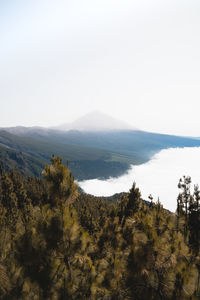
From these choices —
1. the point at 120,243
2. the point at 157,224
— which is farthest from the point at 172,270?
the point at 120,243

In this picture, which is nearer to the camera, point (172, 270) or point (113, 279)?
point (172, 270)

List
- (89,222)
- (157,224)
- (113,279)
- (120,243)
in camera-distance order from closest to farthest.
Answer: (157,224), (113,279), (120,243), (89,222)

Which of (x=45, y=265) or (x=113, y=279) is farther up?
(x=45, y=265)

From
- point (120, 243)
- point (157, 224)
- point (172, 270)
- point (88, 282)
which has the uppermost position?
point (157, 224)

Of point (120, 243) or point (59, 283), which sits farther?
point (120, 243)

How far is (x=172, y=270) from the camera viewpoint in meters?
6.11

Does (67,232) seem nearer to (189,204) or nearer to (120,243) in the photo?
(120,243)

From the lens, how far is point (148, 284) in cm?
653

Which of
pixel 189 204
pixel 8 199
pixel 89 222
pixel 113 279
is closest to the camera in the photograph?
pixel 113 279

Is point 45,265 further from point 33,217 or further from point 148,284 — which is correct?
point 148,284

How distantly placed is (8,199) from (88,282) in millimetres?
47581

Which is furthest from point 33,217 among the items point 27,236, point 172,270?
point 172,270

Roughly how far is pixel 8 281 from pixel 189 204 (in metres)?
21.3

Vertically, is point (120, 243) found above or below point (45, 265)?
below
